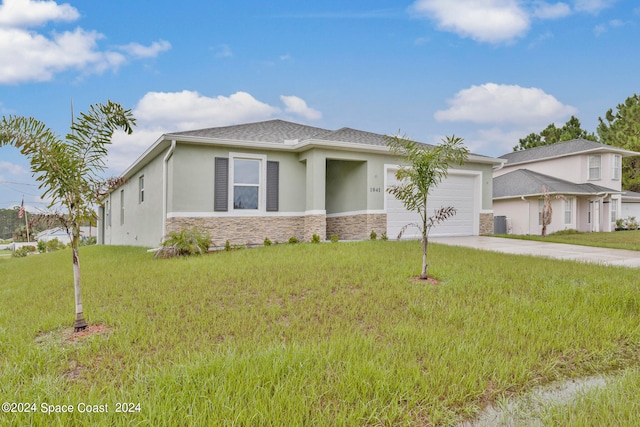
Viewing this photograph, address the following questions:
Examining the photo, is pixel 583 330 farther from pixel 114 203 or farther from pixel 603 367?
pixel 114 203

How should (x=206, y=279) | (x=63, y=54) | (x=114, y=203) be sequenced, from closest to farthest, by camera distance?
(x=206, y=279), (x=63, y=54), (x=114, y=203)

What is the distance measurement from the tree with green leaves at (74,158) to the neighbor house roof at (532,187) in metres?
19.5

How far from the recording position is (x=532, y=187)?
18734mm

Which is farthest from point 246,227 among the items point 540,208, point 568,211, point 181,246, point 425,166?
point 568,211

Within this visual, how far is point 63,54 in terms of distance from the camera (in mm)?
14117

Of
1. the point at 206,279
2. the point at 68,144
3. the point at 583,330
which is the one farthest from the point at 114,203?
the point at 583,330

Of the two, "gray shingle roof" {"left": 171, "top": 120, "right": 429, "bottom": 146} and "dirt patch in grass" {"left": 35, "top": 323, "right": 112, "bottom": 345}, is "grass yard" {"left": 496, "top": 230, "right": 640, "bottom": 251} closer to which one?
"gray shingle roof" {"left": 171, "top": 120, "right": 429, "bottom": 146}

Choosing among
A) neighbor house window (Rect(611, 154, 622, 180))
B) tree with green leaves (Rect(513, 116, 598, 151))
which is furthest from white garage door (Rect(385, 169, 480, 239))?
tree with green leaves (Rect(513, 116, 598, 151))

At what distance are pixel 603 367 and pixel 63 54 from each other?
19.0 metres

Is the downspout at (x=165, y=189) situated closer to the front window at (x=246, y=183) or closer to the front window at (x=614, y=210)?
the front window at (x=246, y=183)

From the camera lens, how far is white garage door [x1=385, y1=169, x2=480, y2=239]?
12594 mm

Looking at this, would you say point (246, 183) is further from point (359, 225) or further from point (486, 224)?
point (486, 224)

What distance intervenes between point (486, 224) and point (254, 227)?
32.1 ft

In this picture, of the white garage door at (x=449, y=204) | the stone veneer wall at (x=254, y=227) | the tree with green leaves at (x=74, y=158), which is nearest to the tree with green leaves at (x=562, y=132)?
the white garage door at (x=449, y=204)
